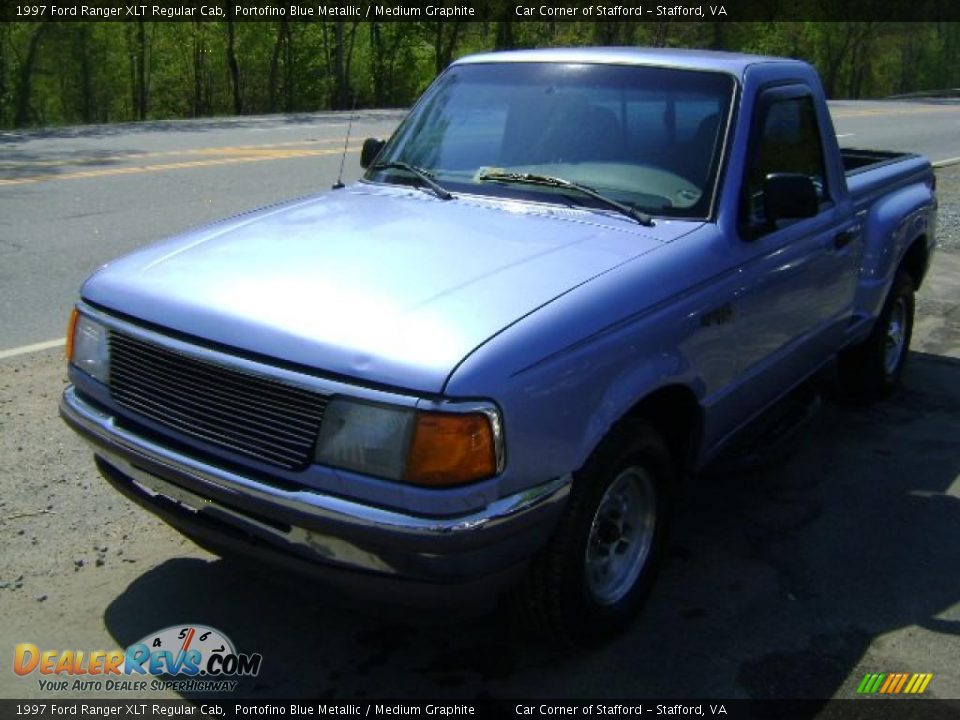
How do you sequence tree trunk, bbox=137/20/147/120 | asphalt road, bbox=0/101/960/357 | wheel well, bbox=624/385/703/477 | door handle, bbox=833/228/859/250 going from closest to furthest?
wheel well, bbox=624/385/703/477
door handle, bbox=833/228/859/250
asphalt road, bbox=0/101/960/357
tree trunk, bbox=137/20/147/120

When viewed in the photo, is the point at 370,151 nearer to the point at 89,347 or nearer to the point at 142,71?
the point at 89,347

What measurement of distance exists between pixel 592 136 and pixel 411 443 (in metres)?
1.91

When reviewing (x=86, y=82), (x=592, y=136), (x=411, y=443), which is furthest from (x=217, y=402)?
(x=86, y=82)

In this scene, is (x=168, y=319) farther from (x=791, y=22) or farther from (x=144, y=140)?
(x=791, y=22)

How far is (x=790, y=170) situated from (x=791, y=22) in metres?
54.5

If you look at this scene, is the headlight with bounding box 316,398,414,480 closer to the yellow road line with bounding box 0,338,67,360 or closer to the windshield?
the windshield

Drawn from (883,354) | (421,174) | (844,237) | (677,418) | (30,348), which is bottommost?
(30,348)

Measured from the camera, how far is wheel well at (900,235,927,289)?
19.3 ft

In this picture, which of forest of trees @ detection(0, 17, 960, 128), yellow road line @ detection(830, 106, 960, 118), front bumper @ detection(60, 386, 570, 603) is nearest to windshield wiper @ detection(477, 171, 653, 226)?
front bumper @ detection(60, 386, 570, 603)

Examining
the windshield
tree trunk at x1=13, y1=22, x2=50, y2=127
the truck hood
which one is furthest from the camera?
tree trunk at x1=13, y1=22, x2=50, y2=127

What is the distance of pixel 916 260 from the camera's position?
19.7ft

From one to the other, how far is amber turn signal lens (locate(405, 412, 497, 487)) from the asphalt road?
171 inches

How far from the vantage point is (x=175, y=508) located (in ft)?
9.98

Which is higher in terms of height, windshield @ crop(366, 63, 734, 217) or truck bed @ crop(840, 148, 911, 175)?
windshield @ crop(366, 63, 734, 217)
